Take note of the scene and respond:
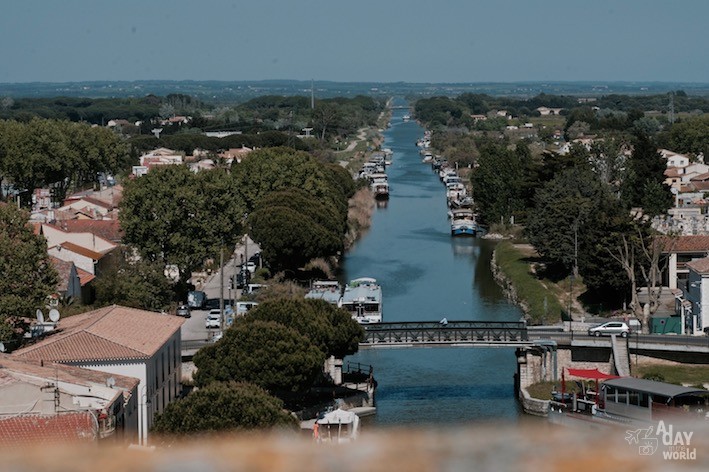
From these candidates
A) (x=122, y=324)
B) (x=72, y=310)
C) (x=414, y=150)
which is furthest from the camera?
(x=414, y=150)

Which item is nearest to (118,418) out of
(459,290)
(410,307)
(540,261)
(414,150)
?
(410,307)

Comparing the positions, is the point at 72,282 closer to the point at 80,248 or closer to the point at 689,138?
the point at 80,248

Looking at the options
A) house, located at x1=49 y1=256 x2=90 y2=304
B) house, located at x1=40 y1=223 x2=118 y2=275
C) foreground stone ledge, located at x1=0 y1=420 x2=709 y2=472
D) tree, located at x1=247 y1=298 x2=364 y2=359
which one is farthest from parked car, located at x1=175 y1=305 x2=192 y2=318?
foreground stone ledge, located at x1=0 y1=420 x2=709 y2=472

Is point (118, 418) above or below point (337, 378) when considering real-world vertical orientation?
above

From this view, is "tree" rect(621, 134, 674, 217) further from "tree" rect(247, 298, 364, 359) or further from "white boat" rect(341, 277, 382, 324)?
"tree" rect(247, 298, 364, 359)

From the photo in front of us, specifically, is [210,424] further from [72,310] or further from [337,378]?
[72,310]
